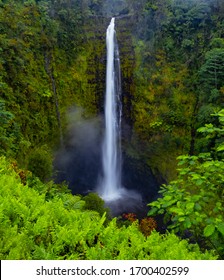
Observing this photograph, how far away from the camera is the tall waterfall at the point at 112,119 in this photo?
2306cm

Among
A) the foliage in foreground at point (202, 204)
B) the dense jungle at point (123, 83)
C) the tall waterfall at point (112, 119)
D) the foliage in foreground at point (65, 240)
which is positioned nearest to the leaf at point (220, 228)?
the foliage in foreground at point (202, 204)

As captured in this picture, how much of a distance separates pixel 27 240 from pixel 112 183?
20.1 metres

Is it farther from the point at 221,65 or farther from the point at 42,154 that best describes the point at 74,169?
the point at 221,65

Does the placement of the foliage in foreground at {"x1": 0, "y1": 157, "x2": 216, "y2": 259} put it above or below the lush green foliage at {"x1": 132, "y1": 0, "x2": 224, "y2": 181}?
below

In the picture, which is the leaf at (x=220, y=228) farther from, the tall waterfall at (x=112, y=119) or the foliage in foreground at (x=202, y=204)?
the tall waterfall at (x=112, y=119)

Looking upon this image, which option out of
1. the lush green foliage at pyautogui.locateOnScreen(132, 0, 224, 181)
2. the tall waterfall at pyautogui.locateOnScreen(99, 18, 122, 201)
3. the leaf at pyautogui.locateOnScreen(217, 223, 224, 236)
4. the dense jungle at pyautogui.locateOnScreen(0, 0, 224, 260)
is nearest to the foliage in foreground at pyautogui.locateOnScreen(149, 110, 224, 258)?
the leaf at pyautogui.locateOnScreen(217, 223, 224, 236)

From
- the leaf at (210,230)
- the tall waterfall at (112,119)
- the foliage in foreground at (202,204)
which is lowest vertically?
the leaf at (210,230)

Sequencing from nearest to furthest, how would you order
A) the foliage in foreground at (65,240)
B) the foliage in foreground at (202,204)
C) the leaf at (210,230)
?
the foliage in foreground at (65,240), the leaf at (210,230), the foliage in foreground at (202,204)

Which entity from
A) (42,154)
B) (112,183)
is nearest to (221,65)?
(112,183)

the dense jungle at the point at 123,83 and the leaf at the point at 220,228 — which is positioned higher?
the dense jungle at the point at 123,83

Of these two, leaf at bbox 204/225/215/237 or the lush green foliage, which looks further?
the lush green foliage

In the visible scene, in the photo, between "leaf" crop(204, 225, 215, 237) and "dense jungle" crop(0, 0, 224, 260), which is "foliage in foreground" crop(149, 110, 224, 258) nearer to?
"leaf" crop(204, 225, 215, 237)

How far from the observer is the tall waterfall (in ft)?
75.6

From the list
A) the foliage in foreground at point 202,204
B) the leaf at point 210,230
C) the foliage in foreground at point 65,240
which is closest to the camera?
the foliage in foreground at point 65,240
